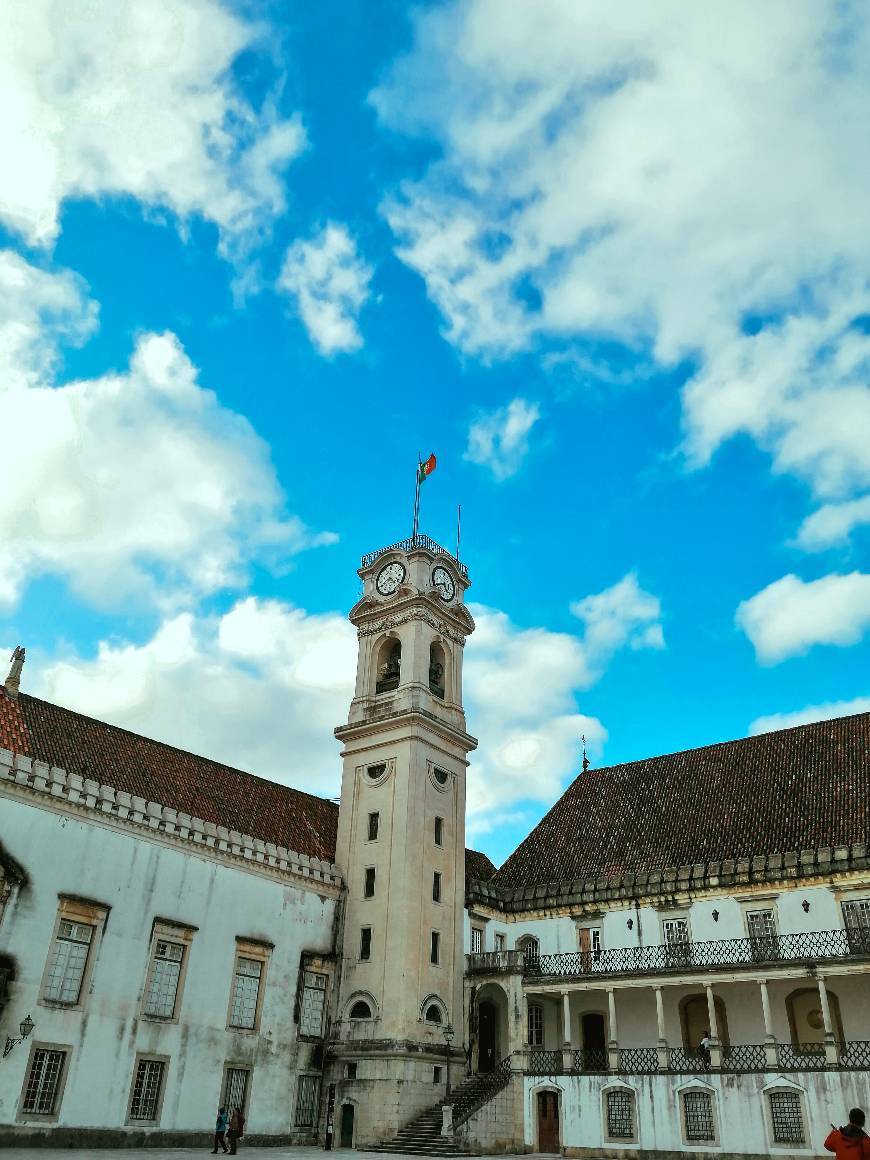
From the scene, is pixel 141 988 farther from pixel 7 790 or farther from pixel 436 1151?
pixel 436 1151

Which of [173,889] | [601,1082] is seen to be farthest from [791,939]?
[173,889]

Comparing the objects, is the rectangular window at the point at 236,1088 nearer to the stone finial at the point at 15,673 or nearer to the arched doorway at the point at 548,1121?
the arched doorway at the point at 548,1121

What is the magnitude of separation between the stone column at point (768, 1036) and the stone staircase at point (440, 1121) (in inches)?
336

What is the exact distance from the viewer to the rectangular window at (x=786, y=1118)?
85.6 ft

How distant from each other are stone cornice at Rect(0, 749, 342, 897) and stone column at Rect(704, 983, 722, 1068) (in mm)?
13234

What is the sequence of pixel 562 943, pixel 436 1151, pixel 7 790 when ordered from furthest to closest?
pixel 562 943
pixel 436 1151
pixel 7 790

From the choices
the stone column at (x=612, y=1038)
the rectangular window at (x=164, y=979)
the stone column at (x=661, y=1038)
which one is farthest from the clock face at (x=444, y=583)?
the rectangular window at (x=164, y=979)

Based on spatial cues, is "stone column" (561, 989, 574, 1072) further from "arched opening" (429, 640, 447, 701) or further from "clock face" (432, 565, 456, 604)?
"clock face" (432, 565, 456, 604)

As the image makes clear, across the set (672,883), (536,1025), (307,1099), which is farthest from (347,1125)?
(672,883)

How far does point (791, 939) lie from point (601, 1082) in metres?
7.49

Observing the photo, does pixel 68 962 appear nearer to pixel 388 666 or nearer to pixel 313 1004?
pixel 313 1004

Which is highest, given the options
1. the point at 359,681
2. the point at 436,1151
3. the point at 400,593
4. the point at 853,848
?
the point at 400,593

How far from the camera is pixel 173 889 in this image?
28641 mm

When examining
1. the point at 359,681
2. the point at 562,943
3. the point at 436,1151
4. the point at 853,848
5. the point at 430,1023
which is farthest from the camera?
the point at 359,681
